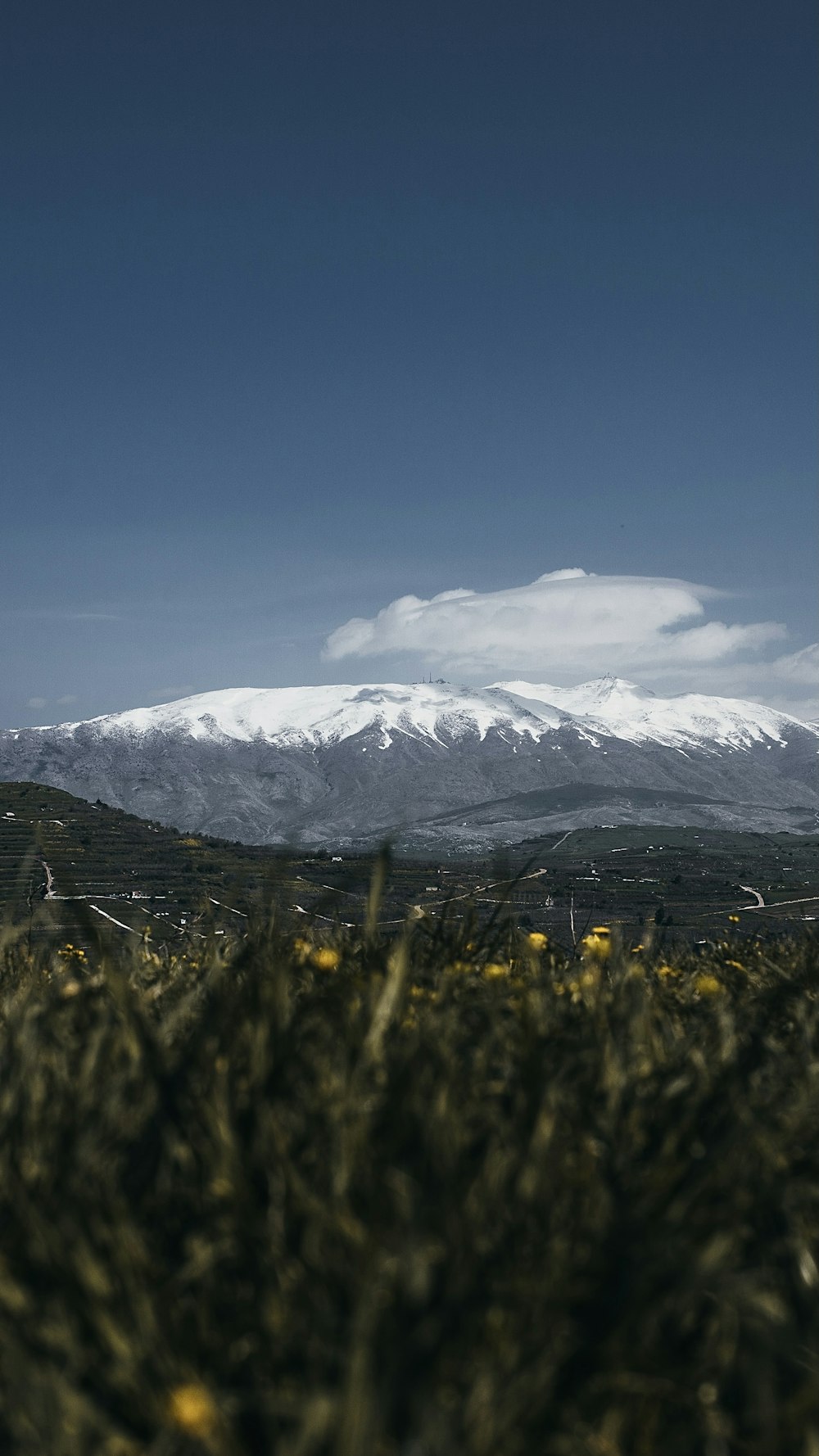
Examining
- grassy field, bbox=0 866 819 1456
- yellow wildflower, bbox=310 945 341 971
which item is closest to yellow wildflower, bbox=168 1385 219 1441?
grassy field, bbox=0 866 819 1456

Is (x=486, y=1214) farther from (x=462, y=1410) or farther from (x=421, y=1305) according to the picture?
(x=462, y=1410)

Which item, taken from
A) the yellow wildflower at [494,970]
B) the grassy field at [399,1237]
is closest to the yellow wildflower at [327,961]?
the yellow wildflower at [494,970]

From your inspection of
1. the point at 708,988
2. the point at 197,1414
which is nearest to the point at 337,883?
the point at 708,988

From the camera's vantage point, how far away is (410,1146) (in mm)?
2523

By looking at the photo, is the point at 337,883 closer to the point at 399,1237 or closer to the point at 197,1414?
the point at 399,1237

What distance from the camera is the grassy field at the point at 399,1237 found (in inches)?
69.7

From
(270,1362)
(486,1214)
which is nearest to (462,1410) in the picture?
(270,1362)

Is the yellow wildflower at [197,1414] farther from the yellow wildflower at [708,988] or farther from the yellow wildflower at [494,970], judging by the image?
the yellow wildflower at [708,988]

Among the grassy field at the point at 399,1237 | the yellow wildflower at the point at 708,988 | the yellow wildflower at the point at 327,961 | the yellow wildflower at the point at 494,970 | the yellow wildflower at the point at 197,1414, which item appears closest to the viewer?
the yellow wildflower at the point at 197,1414

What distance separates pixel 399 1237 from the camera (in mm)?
2043

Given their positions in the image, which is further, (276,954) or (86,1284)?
(276,954)

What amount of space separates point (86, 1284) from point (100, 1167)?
523 millimetres

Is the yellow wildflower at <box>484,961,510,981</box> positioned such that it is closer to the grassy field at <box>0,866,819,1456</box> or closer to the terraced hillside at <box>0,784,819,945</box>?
the terraced hillside at <box>0,784,819,945</box>

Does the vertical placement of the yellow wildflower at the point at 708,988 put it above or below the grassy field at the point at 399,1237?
below
